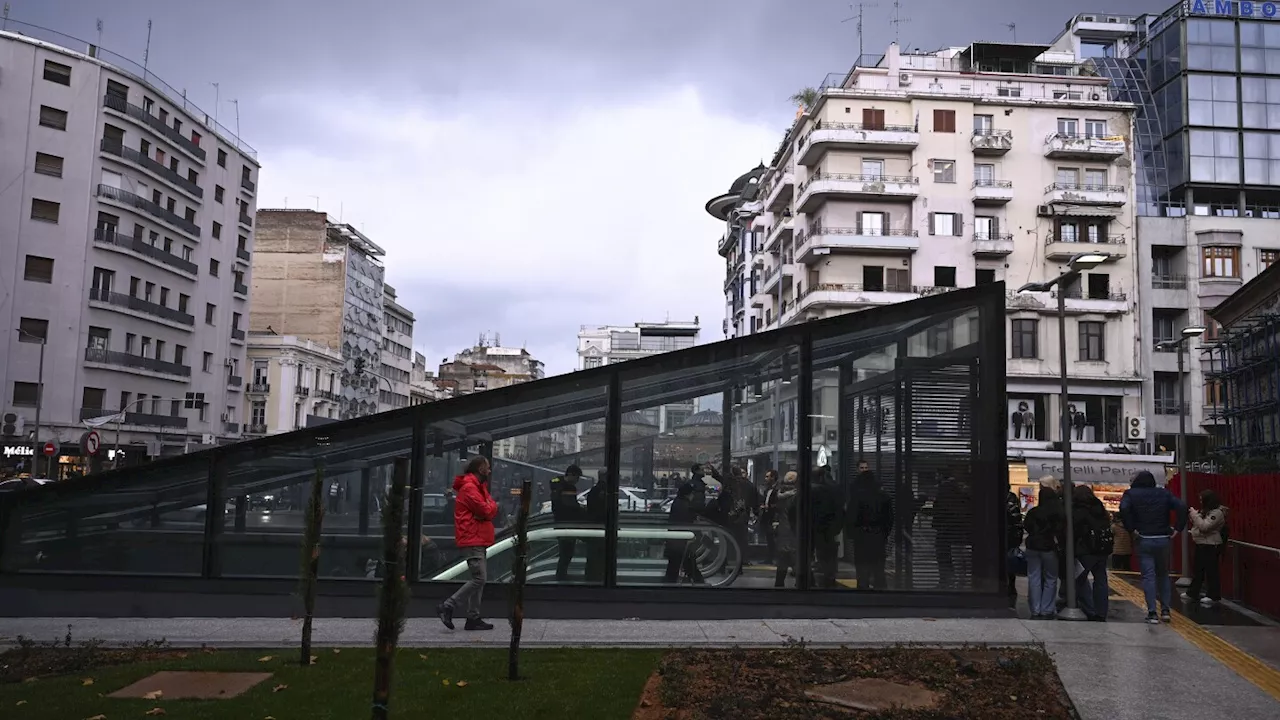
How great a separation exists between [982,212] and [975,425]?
5080cm

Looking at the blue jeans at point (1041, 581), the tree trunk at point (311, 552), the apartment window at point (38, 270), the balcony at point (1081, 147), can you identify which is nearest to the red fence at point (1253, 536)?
the blue jeans at point (1041, 581)

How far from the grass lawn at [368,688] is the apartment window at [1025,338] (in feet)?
171

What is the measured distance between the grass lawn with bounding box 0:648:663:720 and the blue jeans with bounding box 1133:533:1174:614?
6683 mm

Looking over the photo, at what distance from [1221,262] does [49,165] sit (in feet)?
215

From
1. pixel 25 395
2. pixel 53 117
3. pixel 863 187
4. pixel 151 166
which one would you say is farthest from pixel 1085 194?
pixel 25 395

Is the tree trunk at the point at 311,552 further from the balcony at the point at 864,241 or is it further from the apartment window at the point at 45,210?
the apartment window at the point at 45,210

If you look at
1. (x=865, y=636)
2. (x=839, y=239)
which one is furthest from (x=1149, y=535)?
(x=839, y=239)

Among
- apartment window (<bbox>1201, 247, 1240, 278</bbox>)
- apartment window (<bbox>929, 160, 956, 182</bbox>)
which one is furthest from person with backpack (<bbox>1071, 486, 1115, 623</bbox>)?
apartment window (<bbox>1201, 247, 1240, 278</bbox>)

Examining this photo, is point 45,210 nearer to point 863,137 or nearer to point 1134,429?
point 863,137

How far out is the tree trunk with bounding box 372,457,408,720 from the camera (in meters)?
5.29

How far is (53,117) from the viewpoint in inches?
2200

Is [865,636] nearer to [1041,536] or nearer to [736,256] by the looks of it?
[1041,536]

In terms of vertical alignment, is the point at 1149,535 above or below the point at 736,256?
below

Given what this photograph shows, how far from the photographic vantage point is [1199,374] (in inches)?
2370
